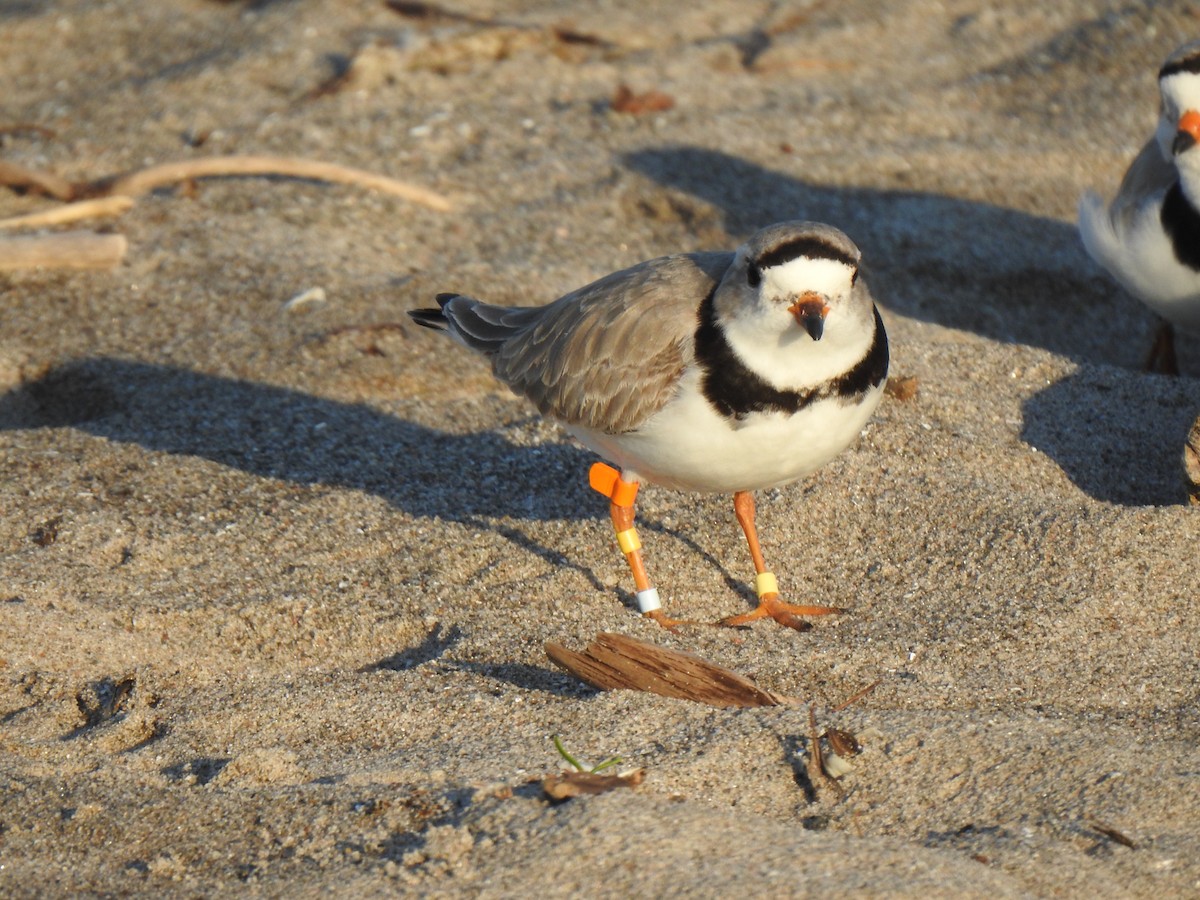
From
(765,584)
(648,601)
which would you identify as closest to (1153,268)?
(765,584)

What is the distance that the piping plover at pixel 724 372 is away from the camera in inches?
146

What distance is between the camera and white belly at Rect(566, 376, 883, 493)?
383 centimetres

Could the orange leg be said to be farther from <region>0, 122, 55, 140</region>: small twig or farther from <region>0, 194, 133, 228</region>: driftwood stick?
<region>0, 122, 55, 140</region>: small twig

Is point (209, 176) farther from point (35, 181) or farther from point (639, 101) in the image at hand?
point (639, 101)

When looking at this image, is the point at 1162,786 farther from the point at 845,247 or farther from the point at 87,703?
the point at 87,703

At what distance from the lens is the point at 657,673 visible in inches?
147

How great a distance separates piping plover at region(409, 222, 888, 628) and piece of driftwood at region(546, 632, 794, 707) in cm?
52

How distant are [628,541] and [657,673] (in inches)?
28.1

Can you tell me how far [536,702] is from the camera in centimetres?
373

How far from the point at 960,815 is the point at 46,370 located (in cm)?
415

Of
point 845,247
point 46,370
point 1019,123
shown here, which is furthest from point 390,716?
point 1019,123

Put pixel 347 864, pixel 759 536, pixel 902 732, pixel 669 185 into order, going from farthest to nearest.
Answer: pixel 669 185, pixel 759 536, pixel 902 732, pixel 347 864

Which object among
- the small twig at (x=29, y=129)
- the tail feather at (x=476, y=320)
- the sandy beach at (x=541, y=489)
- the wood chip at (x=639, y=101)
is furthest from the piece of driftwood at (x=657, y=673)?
the small twig at (x=29, y=129)

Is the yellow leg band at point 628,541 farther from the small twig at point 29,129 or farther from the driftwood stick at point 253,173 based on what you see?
the small twig at point 29,129
